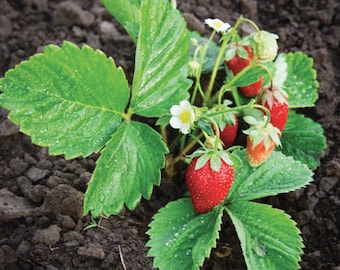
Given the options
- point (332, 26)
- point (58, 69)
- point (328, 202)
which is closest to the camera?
point (58, 69)

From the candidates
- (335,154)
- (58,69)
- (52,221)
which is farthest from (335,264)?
(58,69)

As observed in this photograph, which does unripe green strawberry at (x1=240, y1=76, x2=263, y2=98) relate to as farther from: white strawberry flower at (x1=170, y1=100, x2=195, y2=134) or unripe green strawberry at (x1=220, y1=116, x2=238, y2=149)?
white strawberry flower at (x1=170, y1=100, x2=195, y2=134)

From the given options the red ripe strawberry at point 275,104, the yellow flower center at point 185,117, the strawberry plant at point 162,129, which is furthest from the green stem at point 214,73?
the yellow flower center at point 185,117

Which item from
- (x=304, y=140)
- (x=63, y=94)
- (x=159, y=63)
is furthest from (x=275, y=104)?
(x=63, y=94)

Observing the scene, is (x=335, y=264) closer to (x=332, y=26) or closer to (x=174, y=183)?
(x=174, y=183)

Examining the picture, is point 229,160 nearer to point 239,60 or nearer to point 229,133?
point 229,133
